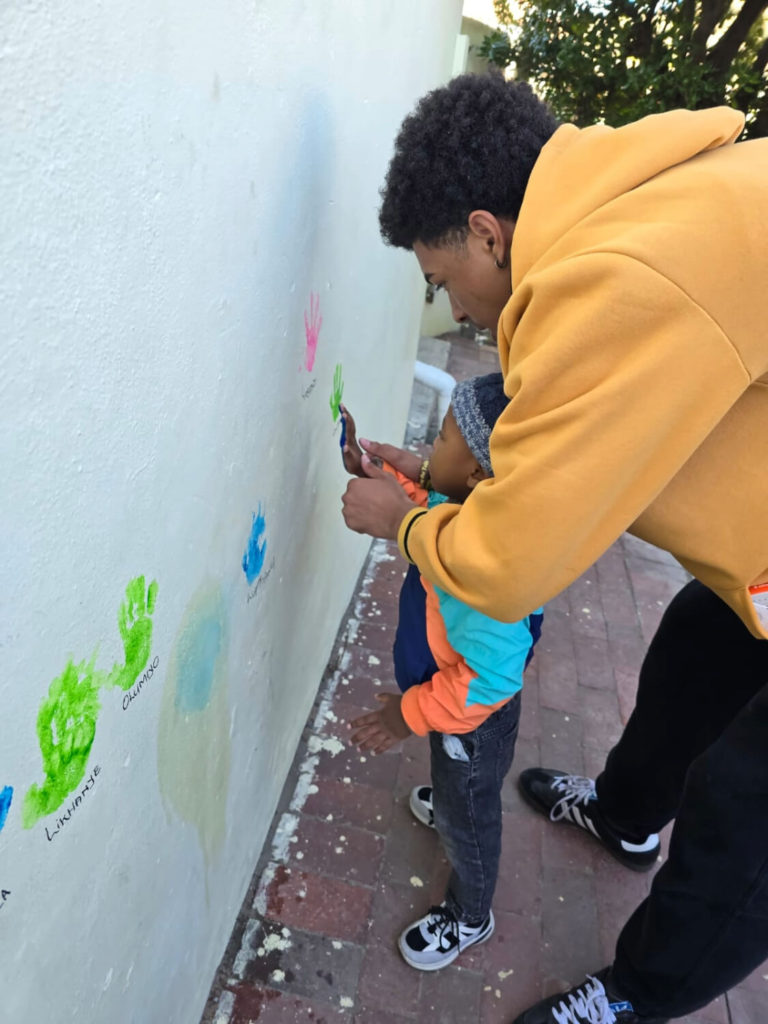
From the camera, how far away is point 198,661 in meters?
1.14

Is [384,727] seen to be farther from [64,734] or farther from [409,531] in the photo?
[64,734]

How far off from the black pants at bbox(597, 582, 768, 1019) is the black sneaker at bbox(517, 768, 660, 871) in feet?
0.52

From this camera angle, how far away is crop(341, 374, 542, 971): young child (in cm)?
130

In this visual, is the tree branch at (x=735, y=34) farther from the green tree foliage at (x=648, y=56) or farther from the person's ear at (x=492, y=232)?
the person's ear at (x=492, y=232)

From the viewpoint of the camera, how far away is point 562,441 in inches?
33.8

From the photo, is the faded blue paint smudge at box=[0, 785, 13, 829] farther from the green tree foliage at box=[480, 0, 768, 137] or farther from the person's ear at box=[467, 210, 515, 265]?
Result: the green tree foliage at box=[480, 0, 768, 137]

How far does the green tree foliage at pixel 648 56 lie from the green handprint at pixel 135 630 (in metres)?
3.54

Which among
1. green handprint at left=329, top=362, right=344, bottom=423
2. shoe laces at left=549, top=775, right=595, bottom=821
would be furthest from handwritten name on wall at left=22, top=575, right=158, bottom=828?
shoe laces at left=549, top=775, right=595, bottom=821

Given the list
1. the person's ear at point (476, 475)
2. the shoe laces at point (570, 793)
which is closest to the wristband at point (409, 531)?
the person's ear at point (476, 475)

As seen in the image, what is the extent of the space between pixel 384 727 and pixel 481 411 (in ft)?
2.47

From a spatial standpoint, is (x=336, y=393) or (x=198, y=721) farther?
(x=336, y=393)

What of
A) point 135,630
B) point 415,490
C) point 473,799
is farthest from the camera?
point 415,490

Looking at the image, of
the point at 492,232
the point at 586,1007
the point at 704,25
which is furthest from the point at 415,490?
the point at 704,25

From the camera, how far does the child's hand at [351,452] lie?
5.56 ft
